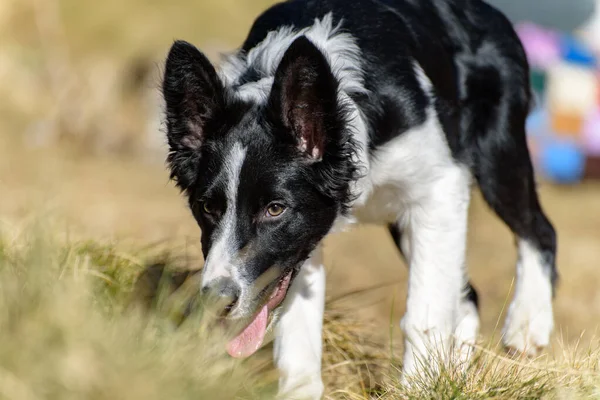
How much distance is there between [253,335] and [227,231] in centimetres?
51

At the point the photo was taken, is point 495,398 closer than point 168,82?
Yes

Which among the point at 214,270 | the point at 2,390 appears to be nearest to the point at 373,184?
the point at 214,270

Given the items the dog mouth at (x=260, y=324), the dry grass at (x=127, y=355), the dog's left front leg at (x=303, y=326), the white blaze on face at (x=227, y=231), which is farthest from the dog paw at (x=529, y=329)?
the white blaze on face at (x=227, y=231)

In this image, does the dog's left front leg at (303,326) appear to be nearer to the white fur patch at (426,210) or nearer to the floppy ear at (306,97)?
the white fur patch at (426,210)

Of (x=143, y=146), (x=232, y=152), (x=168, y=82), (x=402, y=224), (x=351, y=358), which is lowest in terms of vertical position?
(x=143, y=146)

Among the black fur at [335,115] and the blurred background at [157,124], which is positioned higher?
the black fur at [335,115]

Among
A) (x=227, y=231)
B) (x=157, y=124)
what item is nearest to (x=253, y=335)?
(x=227, y=231)

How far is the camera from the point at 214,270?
370 cm

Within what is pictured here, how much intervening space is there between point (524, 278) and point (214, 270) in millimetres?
2497

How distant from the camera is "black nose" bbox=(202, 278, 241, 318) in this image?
3.55 m

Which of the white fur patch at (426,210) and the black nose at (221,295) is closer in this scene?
the black nose at (221,295)

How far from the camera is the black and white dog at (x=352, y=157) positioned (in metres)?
3.97

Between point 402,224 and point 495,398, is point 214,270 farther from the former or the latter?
point 402,224

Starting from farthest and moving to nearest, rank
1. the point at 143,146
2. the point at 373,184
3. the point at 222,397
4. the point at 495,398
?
1. the point at 143,146
2. the point at 373,184
3. the point at 495,398
4. the point at 222,397
